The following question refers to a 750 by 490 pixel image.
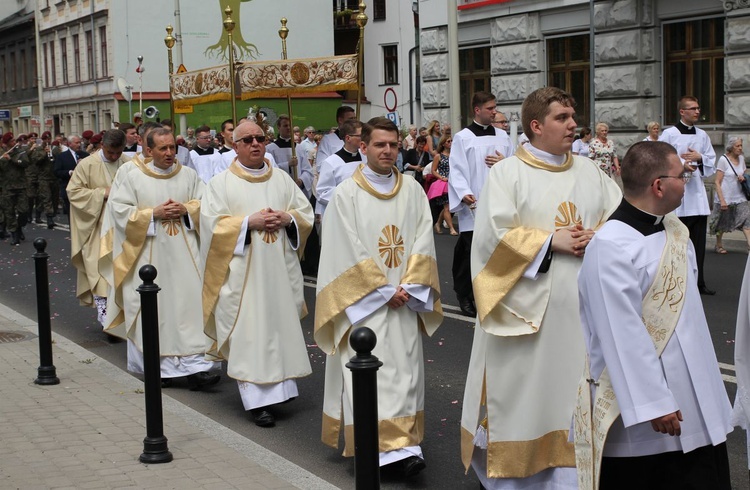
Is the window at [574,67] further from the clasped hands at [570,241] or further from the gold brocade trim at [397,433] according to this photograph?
the clasped hands at [570,241]

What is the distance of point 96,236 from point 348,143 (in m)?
2.79

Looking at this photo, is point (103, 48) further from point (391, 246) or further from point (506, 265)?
point (506, 265)

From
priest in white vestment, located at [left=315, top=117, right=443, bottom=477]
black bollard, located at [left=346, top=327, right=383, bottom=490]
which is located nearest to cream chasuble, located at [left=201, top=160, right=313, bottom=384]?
priest in white vestment, located at [left=315, top=117, right=443, bottom=477]

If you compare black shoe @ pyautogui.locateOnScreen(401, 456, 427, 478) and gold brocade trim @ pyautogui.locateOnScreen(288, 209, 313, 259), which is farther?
gold brocade trim @ pyautogui.locateOnScreen(288, 209, 313, 259)

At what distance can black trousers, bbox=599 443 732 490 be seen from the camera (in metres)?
4.29

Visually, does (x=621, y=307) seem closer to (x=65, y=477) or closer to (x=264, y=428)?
(x=65, y=477)

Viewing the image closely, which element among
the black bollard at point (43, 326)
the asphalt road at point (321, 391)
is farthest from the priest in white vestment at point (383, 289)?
the black bollard at point (43, 326)

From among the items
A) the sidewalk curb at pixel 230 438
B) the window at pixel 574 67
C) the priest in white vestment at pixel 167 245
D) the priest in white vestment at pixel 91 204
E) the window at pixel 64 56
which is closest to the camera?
the sidewalk curb at pixel 230 438

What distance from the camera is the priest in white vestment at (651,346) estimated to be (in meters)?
4.23

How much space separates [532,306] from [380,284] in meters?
1.07

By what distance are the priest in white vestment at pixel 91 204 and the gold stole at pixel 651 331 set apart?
8015 millimetres

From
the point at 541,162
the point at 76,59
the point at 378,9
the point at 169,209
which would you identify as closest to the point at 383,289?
the point at 541,162

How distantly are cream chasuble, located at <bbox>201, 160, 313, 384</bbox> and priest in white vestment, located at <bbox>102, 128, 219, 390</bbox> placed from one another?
3.25ft

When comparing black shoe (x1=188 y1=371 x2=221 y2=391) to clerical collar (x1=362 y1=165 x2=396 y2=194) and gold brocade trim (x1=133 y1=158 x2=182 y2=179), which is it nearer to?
gold brocade trim (x1=133 y1=158 x2=182 y2=179)
